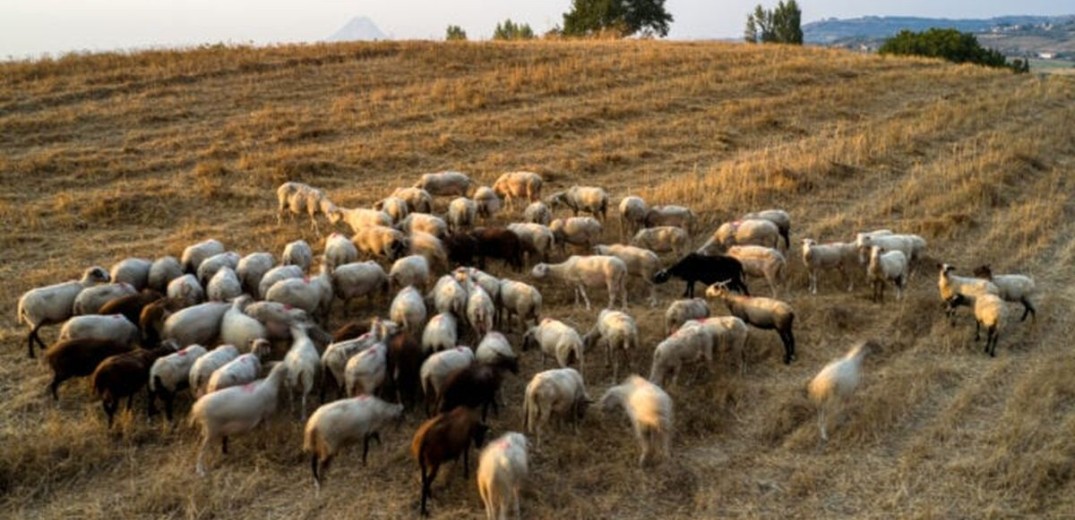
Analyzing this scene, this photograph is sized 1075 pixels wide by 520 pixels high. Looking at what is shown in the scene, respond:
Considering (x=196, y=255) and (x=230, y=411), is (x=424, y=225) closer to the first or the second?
(x=196, y=255)

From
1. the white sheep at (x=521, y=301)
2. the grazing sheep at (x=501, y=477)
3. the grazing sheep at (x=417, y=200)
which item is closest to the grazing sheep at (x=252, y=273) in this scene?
the white sheep at (x=521, y=301)

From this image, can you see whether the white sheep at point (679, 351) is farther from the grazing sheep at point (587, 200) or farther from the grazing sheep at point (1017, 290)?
the grazing sheep at point (587, 200)

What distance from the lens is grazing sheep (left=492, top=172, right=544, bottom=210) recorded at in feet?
A: 54.0

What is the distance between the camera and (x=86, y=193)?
1702cm

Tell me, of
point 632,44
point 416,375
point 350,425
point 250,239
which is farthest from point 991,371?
point 632,44

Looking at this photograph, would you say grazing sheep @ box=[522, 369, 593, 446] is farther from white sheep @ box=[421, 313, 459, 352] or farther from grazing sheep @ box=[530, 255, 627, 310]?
grazing sheep @ box=[530, 255, 627, 310]

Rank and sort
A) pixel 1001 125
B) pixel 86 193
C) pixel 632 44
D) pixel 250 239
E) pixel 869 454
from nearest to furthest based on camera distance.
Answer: pixel 869 454 → pixel 250 239 → pixel 86 193 → pixel 1001 125 → pixel 632 44

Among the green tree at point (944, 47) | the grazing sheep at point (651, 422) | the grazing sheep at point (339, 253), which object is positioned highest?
the green tree at point (944, 47)

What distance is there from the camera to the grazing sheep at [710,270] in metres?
12.0

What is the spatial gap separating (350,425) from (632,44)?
3379cm

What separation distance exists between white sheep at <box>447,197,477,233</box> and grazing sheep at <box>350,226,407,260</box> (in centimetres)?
163

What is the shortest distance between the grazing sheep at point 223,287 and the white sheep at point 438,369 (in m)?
3.43

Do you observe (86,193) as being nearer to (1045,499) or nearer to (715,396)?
(715,396)

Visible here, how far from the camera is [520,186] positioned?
1656 centimetres
